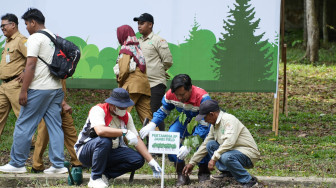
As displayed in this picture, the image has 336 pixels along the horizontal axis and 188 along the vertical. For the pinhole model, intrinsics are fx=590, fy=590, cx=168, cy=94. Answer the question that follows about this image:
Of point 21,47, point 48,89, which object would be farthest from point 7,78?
point 48,89

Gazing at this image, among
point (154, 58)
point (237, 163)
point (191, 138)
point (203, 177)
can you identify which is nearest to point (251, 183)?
point (237, 163)

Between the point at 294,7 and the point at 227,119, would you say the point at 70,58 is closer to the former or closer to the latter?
the point at 227,119

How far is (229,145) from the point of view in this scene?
6070 millimetres

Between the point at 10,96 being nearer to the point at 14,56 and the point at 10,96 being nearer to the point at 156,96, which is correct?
the point at 14,56

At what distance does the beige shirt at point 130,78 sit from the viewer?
815 centimetres

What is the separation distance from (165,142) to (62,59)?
1914mm

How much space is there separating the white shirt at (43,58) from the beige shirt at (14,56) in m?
0.74

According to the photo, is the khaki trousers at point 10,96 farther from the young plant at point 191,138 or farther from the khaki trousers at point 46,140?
the young plant at point 191,138

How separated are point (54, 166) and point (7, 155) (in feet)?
5.50

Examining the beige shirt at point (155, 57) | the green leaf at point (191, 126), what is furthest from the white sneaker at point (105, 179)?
the beige shirt at point (155, 57)

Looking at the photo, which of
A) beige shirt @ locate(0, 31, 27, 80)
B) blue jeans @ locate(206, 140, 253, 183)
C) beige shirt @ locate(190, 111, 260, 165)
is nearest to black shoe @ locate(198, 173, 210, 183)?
beige shirt @ locate(190, 111, 260, 165)

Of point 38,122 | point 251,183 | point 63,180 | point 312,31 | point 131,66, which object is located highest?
point 312,31

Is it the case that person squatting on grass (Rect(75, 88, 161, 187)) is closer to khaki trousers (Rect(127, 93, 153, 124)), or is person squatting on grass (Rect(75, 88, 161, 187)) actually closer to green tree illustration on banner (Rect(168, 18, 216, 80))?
khaki trousers (Rect(127, 93, 153, 124))

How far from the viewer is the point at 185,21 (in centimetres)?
1028
